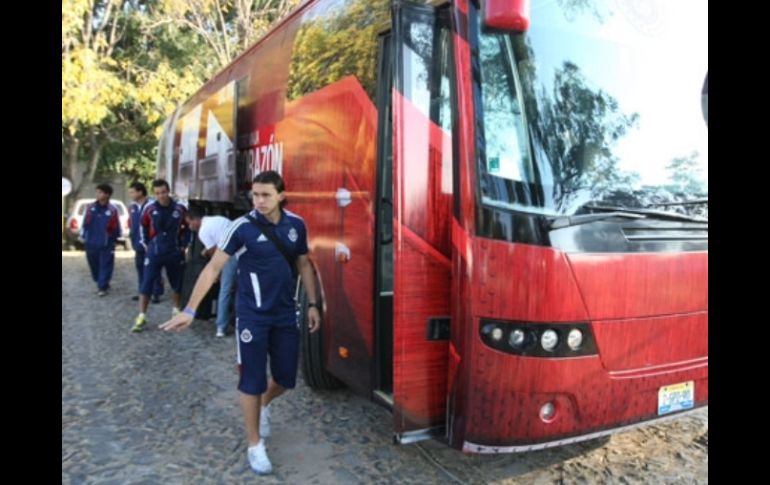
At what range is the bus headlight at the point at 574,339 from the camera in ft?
10.2

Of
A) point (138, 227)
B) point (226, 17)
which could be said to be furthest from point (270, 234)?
point (226, 17)

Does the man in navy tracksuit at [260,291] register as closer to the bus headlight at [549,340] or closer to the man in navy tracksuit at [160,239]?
the bus headlight at [549,340]

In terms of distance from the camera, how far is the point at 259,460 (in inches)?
153

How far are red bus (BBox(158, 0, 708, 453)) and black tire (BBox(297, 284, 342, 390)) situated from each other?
122 centimetres

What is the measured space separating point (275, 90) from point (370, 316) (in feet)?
10.5

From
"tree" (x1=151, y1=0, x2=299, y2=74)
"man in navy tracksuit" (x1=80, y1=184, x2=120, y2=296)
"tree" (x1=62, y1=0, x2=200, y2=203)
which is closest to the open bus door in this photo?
"man in navy tracksuit" (x1=80, y1=184, x2=120, y2=296)

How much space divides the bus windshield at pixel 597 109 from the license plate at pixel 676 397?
1.00 meters

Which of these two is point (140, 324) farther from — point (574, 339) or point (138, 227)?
point (574, 339)

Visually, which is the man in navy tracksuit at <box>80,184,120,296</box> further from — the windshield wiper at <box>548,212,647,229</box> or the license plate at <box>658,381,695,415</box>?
the license plate at <box>658,381,695,415</box>

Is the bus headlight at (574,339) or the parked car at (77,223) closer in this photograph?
the bus headlight at (574,339)

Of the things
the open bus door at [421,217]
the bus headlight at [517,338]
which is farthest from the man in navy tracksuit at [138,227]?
the bus headlight at [517,338]

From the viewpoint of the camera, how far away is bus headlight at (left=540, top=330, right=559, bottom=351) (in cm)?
308

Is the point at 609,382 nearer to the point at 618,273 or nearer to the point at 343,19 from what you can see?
the point at 618,273
